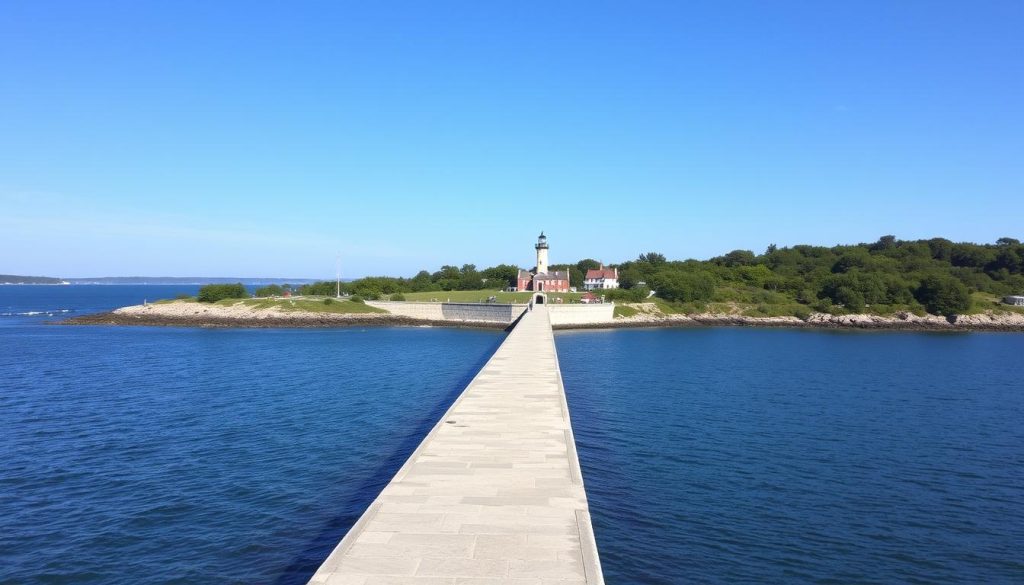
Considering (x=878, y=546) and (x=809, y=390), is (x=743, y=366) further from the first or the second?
(x=878, y=546)

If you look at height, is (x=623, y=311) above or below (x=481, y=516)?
above

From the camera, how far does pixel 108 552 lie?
14.7 metres

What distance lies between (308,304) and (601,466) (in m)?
76.3

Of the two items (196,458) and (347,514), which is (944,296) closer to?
(347,514)

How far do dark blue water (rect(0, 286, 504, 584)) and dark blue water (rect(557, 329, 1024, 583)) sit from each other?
25.4ft

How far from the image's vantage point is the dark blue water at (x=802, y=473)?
14.6 metres

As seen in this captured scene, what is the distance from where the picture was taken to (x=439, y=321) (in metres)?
84.9

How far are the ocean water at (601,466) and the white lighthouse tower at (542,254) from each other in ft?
189

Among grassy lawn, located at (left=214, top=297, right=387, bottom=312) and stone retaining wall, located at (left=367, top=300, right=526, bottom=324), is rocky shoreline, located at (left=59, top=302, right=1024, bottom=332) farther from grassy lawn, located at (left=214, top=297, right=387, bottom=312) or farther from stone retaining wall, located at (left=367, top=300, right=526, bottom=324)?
grassy lawn, located at (left=214, top=297, right=387, bottom=312)

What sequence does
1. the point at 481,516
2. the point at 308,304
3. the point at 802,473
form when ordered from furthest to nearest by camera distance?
1. the point at 308,304
2. the point at 802,473
3. the point at 481,516

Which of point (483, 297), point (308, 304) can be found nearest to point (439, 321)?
point (483, 297)

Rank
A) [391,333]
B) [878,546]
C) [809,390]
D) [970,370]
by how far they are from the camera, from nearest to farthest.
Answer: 1. [878,546]
2. [809,390]
3. [970,370]
4. [391,333]

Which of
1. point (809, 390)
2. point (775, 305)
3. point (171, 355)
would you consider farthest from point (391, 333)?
point (775, 305)

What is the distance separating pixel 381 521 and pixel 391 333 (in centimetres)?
6231
